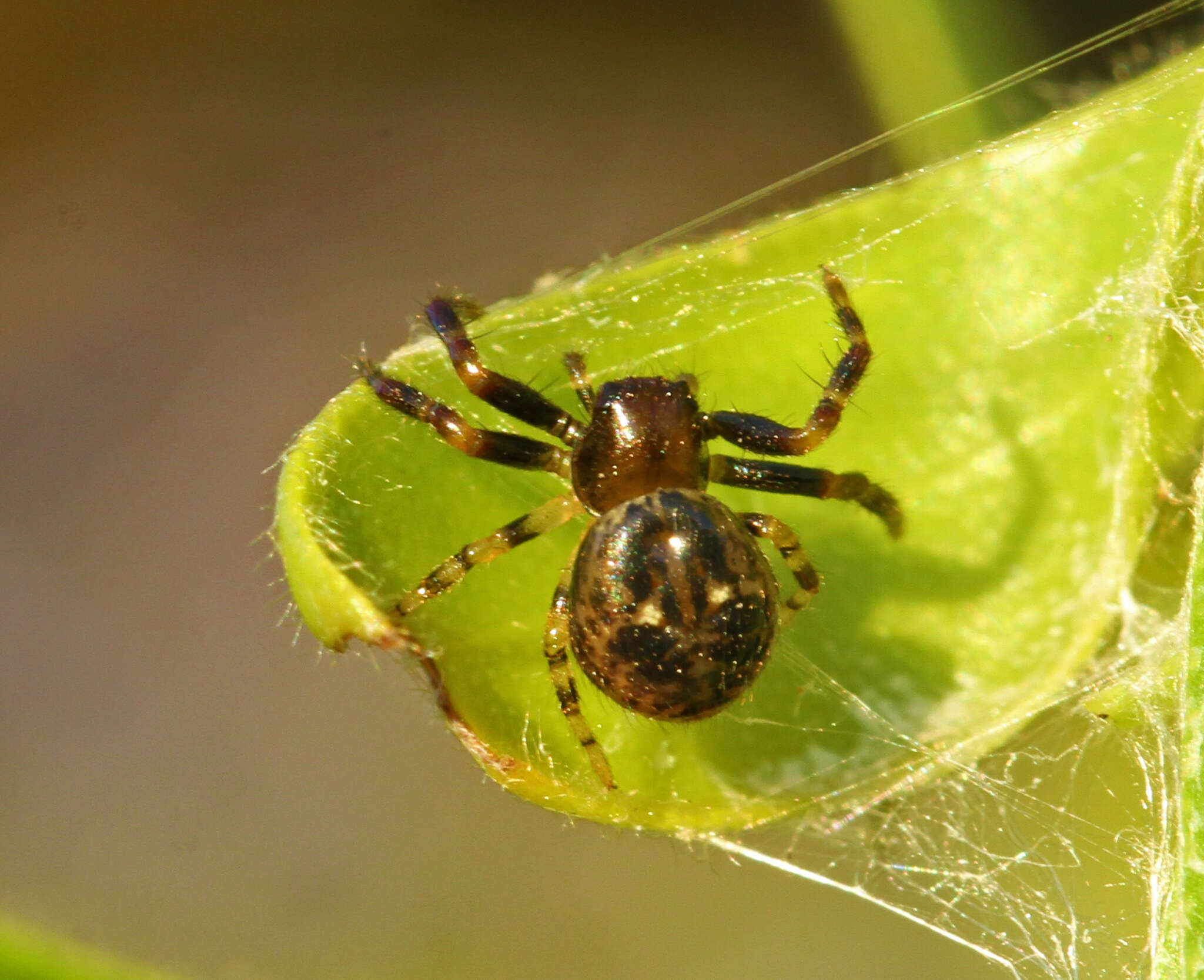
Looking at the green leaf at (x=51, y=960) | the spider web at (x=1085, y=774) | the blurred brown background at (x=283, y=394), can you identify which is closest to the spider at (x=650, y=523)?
the spider web at (x=1085, y=774)

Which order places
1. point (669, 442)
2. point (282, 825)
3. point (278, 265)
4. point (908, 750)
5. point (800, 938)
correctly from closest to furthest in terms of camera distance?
point (908, 750) → point (669, 442) → point (800, 938) → point (282, 825) → point (278, 265)

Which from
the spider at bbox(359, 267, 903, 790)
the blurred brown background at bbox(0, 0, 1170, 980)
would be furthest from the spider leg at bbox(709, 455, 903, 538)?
the blurred brown background at bbox(0, 0, 1170, 980)

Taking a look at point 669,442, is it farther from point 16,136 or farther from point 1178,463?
point 16,136

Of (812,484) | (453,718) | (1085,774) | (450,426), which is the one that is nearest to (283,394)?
(450,426)

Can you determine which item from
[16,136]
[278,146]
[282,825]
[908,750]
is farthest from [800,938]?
[16,136]

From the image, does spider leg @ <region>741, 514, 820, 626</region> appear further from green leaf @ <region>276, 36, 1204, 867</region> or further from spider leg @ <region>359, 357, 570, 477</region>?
spider leg @ <region>359, 357, 570, 477</region>

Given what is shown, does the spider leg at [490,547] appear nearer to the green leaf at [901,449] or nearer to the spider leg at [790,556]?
the green leaf at [901,449]
